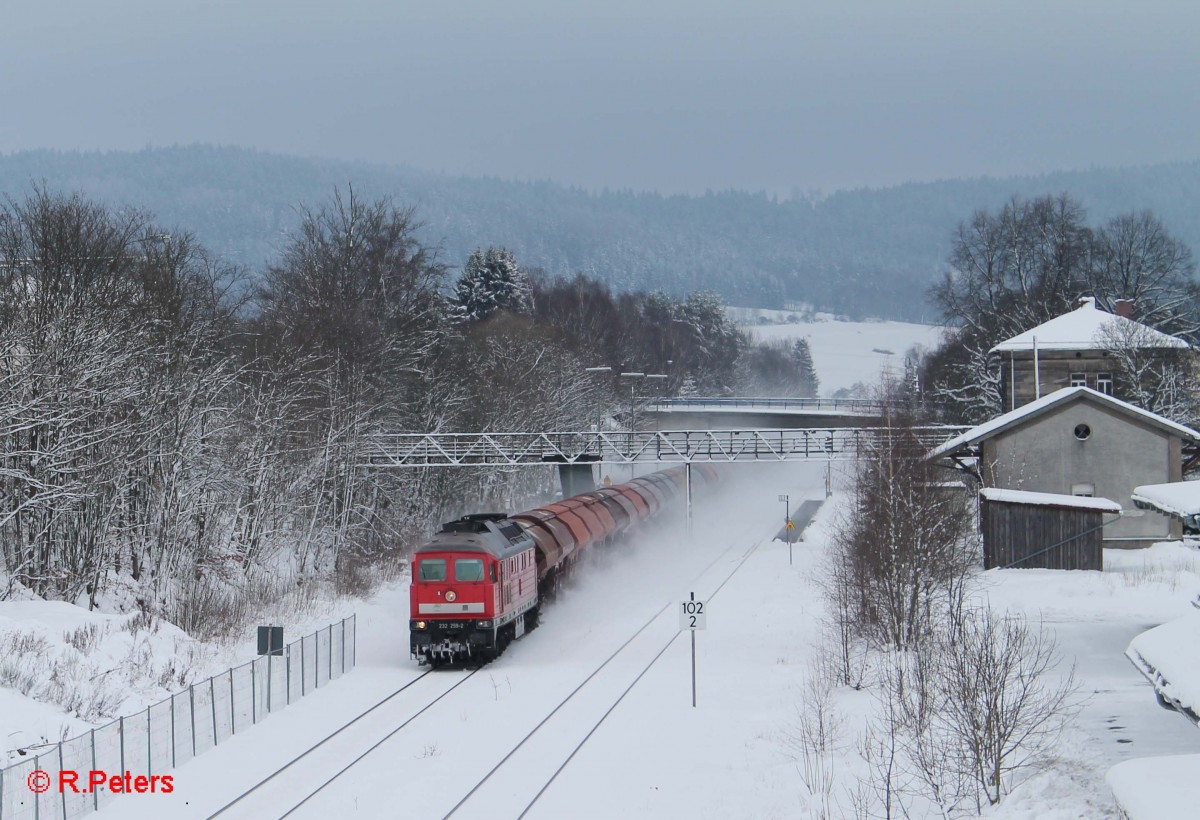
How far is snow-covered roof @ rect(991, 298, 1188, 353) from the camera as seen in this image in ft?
177

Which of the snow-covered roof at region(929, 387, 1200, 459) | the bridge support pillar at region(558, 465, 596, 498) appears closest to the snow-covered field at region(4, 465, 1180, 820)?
the snow-covered roof at region(929, 387, 1200, 459)

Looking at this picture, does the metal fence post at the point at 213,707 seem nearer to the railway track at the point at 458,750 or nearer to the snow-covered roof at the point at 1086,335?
the railway track at the point at 458,750

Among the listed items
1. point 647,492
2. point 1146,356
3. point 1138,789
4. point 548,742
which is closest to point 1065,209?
point 1146,356

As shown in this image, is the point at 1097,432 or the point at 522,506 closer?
the point at 1097,432

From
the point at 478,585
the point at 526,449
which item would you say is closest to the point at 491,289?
the point at 526,449

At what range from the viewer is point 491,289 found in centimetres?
10112

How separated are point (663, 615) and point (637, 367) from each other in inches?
Answer: 3149

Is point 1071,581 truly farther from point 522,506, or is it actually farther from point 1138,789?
point 522,506

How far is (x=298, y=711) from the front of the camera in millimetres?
23000

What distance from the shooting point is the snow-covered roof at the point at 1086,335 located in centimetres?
5406

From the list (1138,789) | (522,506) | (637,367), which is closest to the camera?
(1138,789)

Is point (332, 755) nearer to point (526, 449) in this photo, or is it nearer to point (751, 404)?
point (526, 449)

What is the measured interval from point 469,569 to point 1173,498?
15682mm

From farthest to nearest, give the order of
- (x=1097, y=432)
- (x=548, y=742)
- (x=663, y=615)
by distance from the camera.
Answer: (x=1097, y=432), (x=663, y=615), (x=548, y=742)
